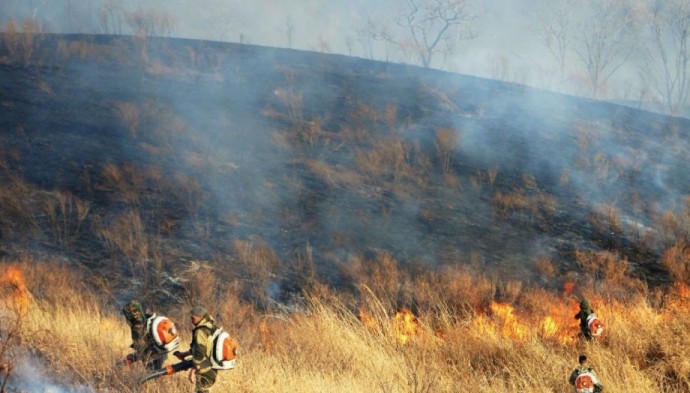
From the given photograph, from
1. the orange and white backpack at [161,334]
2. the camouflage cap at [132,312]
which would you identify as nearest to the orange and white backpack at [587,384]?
the orange and white backpack at [161,334]

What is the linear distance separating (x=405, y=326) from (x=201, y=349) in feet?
17.9

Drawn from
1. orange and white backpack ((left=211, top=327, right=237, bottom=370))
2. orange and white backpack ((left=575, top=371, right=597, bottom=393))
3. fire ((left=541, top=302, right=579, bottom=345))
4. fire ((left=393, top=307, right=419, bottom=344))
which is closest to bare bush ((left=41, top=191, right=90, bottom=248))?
fire ((left=393, top=307, right=419, bottom=344))

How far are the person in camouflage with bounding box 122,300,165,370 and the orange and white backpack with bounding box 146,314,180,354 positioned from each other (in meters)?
0.07

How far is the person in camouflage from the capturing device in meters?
4.79

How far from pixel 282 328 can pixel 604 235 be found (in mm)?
11935

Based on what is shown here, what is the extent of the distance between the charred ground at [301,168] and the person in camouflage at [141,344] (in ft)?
18.5

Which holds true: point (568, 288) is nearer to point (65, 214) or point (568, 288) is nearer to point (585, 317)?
point (585, 317)

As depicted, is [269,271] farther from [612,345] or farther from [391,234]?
[612,345]

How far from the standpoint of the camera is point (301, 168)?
18.3 metres

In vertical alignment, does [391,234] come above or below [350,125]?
below

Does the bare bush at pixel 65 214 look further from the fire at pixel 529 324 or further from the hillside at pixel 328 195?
the fire at pixel 529 324

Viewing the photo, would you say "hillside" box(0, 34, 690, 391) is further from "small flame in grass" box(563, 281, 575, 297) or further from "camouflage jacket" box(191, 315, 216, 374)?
"camouflage jacket" box(191, 315, 216, 374)

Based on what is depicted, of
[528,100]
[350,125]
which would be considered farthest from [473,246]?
[528,100]

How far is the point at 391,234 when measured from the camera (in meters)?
15.0
